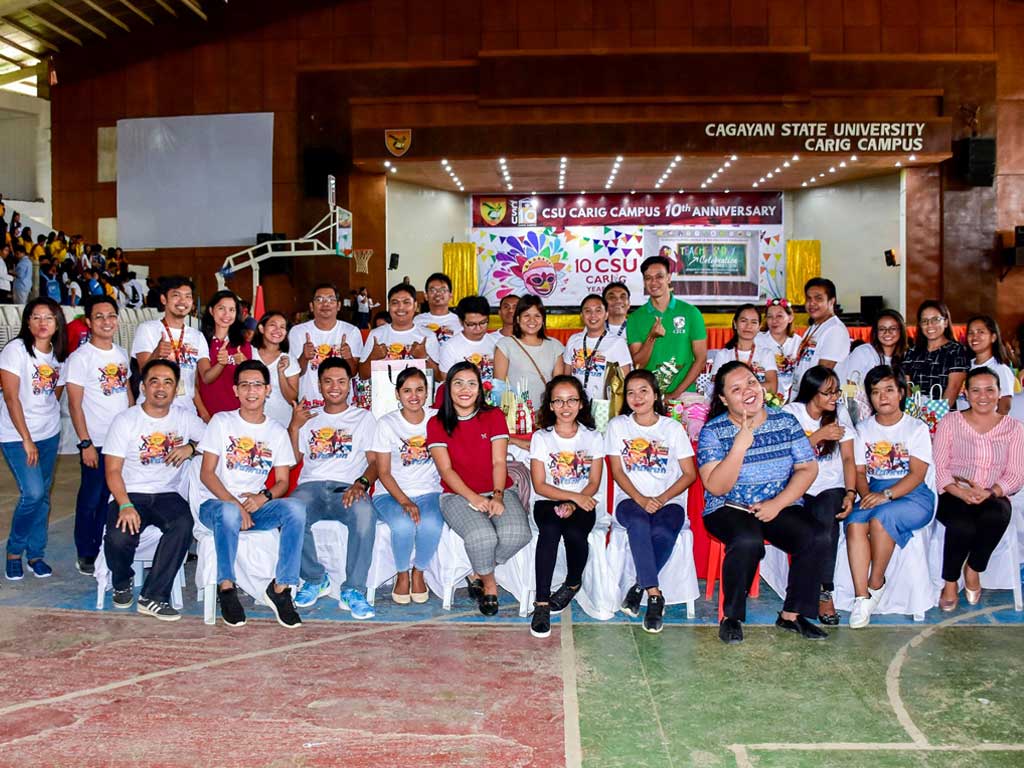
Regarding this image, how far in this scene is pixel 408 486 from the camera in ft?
15.1

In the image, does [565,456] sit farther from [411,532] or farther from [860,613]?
[860,613]

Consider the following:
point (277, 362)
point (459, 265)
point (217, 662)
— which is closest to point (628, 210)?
point (459, 265)

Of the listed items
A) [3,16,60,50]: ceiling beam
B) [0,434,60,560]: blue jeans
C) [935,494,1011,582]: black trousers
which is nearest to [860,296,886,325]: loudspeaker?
[935,494,1011,582]: black trousers

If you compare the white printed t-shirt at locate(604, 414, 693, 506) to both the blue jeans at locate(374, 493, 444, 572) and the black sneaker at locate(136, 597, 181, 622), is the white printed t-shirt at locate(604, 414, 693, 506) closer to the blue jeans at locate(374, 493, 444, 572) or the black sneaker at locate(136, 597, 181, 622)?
the blue jeans at locate(374, 493, 444, 572)

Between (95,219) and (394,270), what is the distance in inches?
234

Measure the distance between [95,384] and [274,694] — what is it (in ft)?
7.50

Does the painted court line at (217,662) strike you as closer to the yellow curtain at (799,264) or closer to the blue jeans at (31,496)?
the blue jeans at (31,496)

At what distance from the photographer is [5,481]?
808cm

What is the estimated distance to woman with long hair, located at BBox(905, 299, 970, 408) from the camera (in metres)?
5.16

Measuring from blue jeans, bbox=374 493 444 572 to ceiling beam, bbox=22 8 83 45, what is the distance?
50.4 feet

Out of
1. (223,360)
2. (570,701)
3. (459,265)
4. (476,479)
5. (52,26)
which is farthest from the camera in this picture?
(459,265)

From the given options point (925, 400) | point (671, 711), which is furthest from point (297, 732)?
point (925, 400)

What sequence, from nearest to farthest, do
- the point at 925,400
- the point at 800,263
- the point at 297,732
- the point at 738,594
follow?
the point at 297,732
the point at 738,594
the point at 925,400
the point at 800,263

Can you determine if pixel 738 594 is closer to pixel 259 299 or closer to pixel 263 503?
pixel 263 503
